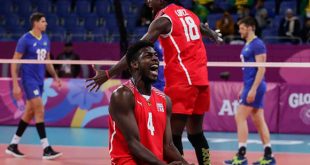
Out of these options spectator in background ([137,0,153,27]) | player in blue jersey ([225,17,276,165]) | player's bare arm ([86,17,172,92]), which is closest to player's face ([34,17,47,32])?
player in blue jersey ([225,17,276,165])

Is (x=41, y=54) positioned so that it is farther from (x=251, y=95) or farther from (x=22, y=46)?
(x=251, y=95)

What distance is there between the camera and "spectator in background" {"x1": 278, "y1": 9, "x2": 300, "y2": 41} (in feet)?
56.3

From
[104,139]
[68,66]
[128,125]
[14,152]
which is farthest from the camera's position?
[68,66]

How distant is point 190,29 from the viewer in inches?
273

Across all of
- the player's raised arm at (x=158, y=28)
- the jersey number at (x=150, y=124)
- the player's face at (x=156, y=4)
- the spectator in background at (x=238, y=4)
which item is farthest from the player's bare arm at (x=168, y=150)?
the spectator in background at (x=238, y=4)

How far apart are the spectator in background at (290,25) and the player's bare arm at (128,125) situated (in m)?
12.8

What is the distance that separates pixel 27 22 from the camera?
20.9 m

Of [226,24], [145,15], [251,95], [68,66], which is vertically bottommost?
[68,66]

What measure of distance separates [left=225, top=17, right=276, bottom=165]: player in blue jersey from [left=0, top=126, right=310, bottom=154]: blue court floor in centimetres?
159

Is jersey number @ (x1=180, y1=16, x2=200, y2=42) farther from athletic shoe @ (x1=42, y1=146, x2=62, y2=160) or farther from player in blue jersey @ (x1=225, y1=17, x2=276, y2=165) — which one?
athletic shoe @ (x1=42, y1=146, x2=62, y2=160)

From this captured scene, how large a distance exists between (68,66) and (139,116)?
11321 mm

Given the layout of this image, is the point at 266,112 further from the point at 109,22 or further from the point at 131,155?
the point at 131,155

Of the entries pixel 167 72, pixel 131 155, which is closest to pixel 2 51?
pixel 167 72

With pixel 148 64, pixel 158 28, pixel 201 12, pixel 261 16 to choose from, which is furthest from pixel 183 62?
pixel 261 16
